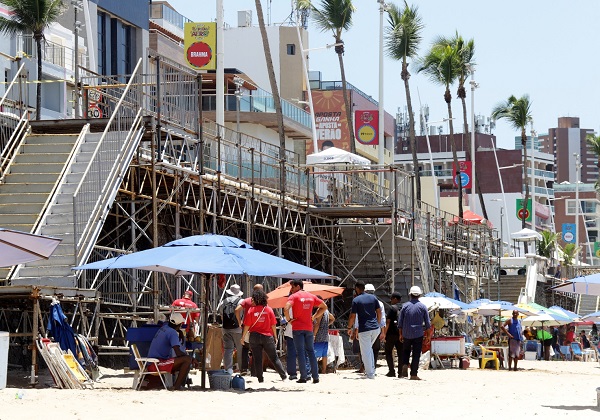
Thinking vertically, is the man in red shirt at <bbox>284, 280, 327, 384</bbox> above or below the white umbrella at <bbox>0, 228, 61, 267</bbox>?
below

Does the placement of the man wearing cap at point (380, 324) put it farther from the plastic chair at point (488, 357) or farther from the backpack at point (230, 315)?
the plastic chair at point (488, 357)

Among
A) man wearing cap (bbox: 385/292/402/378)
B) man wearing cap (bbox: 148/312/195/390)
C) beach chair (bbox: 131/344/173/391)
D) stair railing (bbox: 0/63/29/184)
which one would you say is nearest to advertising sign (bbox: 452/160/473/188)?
man wearing cap (bbox: 385/292/402/378)

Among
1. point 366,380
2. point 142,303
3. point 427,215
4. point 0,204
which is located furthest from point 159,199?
point 427,215

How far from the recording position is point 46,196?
20.2m

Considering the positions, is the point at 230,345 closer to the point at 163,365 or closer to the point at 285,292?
the point at 163,365

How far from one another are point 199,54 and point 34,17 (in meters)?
6.81

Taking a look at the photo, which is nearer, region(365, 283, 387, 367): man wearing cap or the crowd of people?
the crowd of people

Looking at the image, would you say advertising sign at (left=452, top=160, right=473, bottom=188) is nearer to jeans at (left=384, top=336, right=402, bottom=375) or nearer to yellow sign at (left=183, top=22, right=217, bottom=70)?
yellow sign at (left=183, top=22, right=217, bottom=70)

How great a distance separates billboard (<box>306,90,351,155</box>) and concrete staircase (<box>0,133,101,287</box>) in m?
57.6

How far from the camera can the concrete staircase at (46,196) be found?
730 inches

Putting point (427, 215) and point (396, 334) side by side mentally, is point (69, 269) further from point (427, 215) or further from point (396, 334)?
point (427, 215)

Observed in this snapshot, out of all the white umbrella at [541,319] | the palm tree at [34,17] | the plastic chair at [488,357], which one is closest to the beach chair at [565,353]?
the white umbrella at [541,319]

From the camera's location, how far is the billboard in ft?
263

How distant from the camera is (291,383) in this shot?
1847cm
